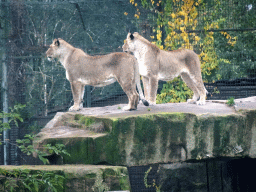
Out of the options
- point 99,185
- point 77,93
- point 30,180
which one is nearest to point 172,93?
point 77,93

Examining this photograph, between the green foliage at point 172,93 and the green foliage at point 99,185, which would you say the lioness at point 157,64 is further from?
the green foliage at point 99,185

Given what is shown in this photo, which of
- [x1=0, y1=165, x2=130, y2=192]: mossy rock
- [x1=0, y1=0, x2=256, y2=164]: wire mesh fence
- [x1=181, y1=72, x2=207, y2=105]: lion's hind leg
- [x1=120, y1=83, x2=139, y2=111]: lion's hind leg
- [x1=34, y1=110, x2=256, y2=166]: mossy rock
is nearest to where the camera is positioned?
[x1=0, y1=165, x2=130, y2=192]: mossy rock

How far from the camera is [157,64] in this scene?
21.7 feet

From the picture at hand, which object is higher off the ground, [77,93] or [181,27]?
[181,27]

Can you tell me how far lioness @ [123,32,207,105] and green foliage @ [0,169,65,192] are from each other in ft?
7.73

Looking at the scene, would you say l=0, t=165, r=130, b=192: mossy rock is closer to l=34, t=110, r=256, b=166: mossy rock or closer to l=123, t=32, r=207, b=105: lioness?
l=34, t=110, r=256, b=166: mossy rock

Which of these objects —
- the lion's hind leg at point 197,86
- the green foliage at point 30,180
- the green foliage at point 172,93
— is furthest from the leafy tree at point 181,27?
the green foliage at point 30,180

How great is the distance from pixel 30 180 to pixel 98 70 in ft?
7.55

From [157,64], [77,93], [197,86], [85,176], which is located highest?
[157,64]

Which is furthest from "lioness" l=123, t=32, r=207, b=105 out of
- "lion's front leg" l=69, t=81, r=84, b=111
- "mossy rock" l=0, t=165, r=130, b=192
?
"mossy rock" l=0, t=165, r=130, b=192

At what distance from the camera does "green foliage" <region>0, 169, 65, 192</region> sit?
4609 mm

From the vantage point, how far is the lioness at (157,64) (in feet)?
21.5

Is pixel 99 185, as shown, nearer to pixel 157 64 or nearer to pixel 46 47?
pixel 157 64

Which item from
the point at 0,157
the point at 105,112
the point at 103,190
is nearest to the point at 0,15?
the point at 0,157
